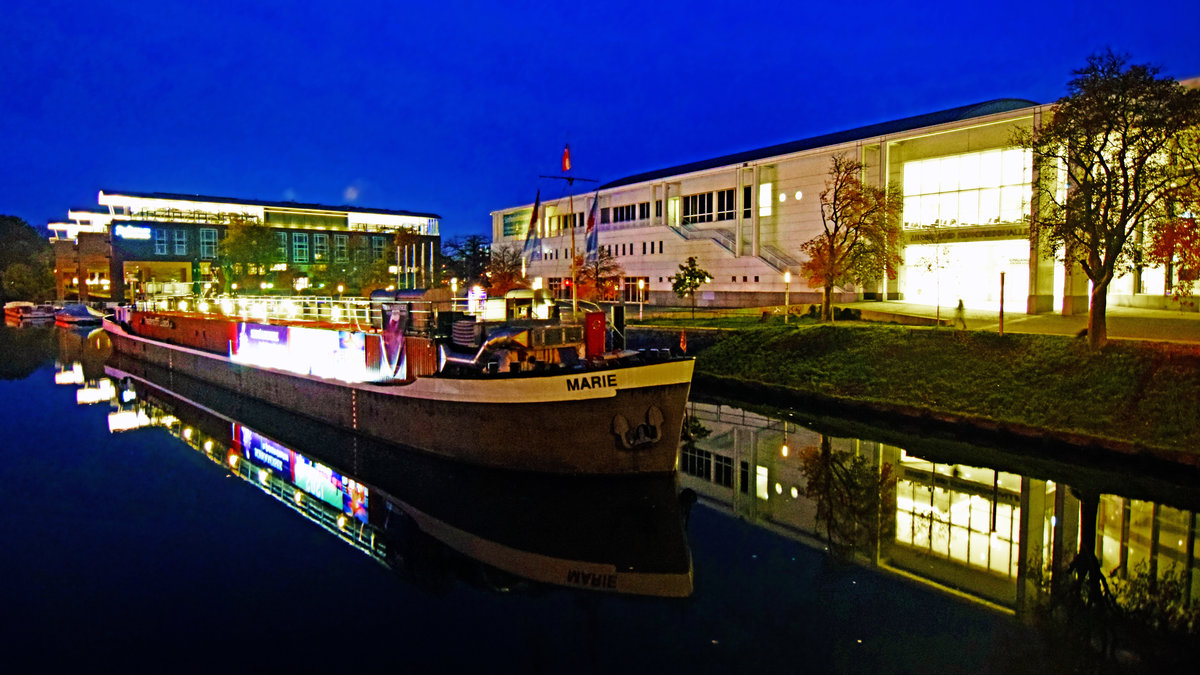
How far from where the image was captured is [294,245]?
337 feet

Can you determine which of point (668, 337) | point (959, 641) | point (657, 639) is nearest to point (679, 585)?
point (657, 639)

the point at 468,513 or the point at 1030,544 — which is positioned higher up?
the point at 468,513

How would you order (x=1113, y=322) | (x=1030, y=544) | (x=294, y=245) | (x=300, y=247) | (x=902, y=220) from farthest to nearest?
(x=300, y=247) → (x=294, y=245) → (x=902, y=220) → (x=1113, y=322) → (x=1030, y=544)

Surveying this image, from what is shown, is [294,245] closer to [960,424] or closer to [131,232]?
[131,232]

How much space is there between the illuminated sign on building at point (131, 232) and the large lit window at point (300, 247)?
59.3ft

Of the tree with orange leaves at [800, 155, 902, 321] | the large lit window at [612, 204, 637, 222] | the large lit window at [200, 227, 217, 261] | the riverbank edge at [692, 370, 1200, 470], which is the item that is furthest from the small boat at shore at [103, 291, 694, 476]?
the large lit window at [200, 227, 217, 261]

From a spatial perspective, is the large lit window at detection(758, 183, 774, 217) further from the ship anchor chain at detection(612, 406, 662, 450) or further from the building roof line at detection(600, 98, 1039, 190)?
the ship anchor chain at detection(612, 406, 662, 450)

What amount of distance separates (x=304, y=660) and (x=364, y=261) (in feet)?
325

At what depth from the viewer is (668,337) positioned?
128 feet

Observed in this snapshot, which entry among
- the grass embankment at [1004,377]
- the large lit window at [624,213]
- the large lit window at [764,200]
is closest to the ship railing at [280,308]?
the grass embankment at [1004,377]

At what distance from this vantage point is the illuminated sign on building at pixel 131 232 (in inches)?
3565

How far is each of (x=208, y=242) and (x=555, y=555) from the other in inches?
3996

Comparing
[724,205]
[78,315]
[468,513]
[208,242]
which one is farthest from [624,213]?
[78,315]

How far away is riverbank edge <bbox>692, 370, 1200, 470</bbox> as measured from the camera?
18.2 m
